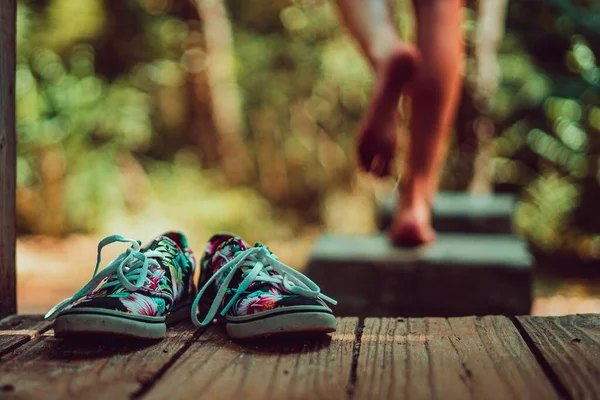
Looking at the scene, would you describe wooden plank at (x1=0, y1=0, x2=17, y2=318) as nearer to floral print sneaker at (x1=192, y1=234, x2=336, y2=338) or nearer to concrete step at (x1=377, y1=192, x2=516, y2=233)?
floral print sneaker at (x1=192, y1=234, x2=336, y2=338)

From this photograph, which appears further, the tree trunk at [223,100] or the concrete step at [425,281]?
the tree trunk at [223,100]

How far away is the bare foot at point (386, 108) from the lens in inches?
82.5

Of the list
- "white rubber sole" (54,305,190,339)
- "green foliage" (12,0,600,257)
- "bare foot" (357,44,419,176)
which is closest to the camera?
"white rubber sole" (54,305,190,339)

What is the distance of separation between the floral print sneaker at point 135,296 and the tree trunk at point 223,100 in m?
4.36

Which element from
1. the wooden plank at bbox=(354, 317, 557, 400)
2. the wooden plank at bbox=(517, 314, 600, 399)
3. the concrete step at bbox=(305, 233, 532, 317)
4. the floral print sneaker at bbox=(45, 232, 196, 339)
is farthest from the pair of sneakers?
the concrete step at bbox=(305, 233, 532, 317)

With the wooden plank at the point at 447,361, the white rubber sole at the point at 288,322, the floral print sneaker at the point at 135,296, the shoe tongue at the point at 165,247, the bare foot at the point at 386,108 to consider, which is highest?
the bare foot at the point at 386,108

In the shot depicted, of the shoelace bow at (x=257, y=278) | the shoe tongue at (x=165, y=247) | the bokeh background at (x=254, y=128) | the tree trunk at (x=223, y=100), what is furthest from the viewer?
the tree trunk at (x=223, y=100)

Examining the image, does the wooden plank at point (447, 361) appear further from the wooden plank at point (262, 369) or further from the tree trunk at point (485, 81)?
the tree trunk at point (485, 81)

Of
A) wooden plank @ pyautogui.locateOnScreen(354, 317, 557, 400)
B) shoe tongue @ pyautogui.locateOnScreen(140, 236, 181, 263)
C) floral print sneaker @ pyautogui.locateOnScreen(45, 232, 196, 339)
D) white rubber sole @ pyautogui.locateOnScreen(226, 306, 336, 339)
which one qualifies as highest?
shoe tongue @ pyautogui.locateOnScreen(140, 236, 181, 263)

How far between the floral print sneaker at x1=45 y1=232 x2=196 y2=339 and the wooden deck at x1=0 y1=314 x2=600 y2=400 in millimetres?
38

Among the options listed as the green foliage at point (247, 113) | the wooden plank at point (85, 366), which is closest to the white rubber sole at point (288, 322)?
the wooden plank at point (85, 366)

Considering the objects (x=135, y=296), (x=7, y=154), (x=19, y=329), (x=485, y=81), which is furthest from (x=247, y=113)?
(x=135, y=296)

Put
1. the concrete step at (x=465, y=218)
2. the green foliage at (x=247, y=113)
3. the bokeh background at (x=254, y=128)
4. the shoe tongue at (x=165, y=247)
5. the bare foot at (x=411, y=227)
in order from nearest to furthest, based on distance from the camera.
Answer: the shoe tongue at (x=165, y=247)
the bare foot at (x=411, y=227)
the concrete step at (x=465, y=218)
the bokeh background at (x=254, y=128)
the green foliage at (x=247, y=113)

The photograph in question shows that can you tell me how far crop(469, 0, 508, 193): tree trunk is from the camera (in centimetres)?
446
